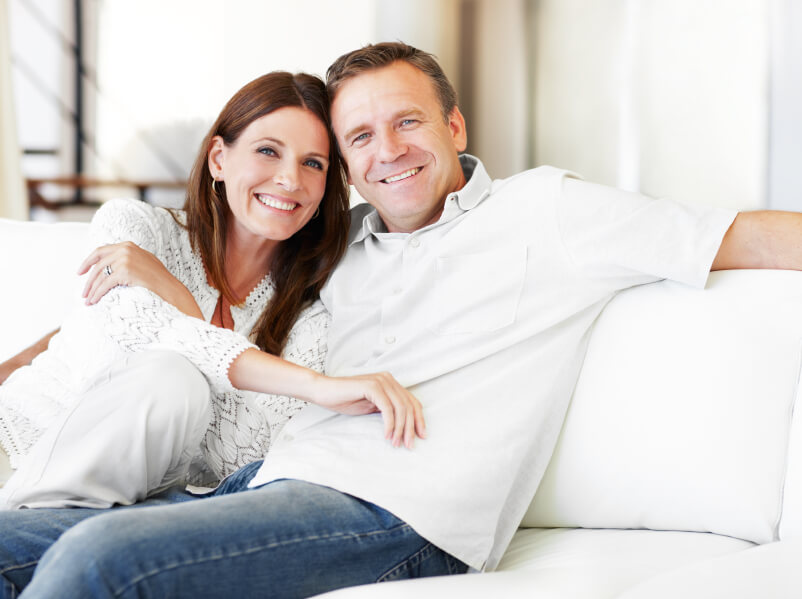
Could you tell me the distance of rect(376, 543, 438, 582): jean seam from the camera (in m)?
1.06

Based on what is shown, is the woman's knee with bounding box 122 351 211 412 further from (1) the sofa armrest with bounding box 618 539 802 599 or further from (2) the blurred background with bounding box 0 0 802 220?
(2) the blurred background with bounding box 0 0 802 220

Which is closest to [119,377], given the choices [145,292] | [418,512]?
[145,292]

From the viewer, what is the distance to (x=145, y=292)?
133 centimetres

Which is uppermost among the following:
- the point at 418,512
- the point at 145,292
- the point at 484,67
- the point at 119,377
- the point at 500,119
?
the point at 484,67

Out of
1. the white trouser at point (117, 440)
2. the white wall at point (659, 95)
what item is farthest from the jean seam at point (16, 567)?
the white wall at point (659, 95)

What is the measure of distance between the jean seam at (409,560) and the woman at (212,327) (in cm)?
15

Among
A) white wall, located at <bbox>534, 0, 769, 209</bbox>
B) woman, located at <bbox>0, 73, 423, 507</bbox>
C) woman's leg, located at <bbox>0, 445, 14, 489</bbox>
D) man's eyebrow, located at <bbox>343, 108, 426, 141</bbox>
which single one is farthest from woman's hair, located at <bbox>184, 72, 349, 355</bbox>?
white wall, located at <bbox>534, 0, 769, 209</bbox>

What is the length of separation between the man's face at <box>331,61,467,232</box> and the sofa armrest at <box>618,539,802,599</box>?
81cm

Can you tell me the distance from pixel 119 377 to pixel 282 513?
41cm

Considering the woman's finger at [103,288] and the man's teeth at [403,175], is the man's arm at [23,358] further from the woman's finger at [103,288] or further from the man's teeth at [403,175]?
the man's teeth at [403,175]

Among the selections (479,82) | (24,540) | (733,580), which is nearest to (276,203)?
(24,540)

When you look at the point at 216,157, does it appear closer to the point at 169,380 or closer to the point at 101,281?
the point at 101,281

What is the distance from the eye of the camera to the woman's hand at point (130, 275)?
53.2 inches

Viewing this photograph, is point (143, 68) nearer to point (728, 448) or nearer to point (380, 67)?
point (380, 67)
